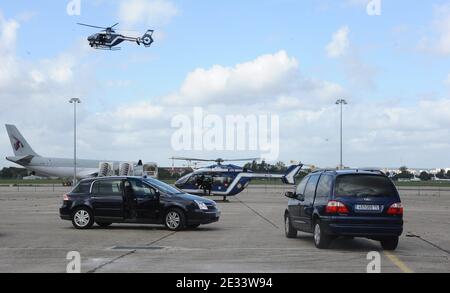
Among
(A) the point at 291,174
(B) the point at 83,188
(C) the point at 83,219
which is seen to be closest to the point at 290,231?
(C) the point at 83,219

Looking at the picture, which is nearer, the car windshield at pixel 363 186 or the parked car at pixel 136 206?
the car windshield at pixel 363 186

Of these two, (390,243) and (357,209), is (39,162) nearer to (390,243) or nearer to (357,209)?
(390,243)

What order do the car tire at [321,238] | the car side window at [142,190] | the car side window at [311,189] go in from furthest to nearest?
the car side window at [142,190]
the car side window at [311,189]
the car tire at [321,238]

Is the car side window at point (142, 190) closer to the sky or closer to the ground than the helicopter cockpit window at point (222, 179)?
closer to the sky

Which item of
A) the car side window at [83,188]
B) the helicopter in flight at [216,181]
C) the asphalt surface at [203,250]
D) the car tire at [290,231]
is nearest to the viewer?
the asphalt surface at [203,250]

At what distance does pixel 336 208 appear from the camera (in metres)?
13.2

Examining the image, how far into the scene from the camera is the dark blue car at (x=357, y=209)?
13.1 meters

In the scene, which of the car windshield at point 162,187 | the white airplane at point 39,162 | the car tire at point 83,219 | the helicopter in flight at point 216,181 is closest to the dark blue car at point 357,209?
the car windshield at point 162,187

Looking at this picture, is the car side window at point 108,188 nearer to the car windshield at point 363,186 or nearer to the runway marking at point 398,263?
the car windshield at point 363,186

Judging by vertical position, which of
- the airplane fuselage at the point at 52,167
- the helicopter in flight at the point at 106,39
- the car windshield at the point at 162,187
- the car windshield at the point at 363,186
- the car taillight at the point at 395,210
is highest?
the helicopter in flight at the point at 106,39

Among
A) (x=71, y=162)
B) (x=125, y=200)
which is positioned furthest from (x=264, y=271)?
(x=71, y=162)

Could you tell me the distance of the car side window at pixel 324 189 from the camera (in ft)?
44.3

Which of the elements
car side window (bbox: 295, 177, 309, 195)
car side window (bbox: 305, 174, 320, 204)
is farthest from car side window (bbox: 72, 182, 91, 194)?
car side window (bbox: 305, 174, 320, 204)

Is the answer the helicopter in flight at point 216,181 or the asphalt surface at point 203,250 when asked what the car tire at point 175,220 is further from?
the helicopter in flight at point 216,181
